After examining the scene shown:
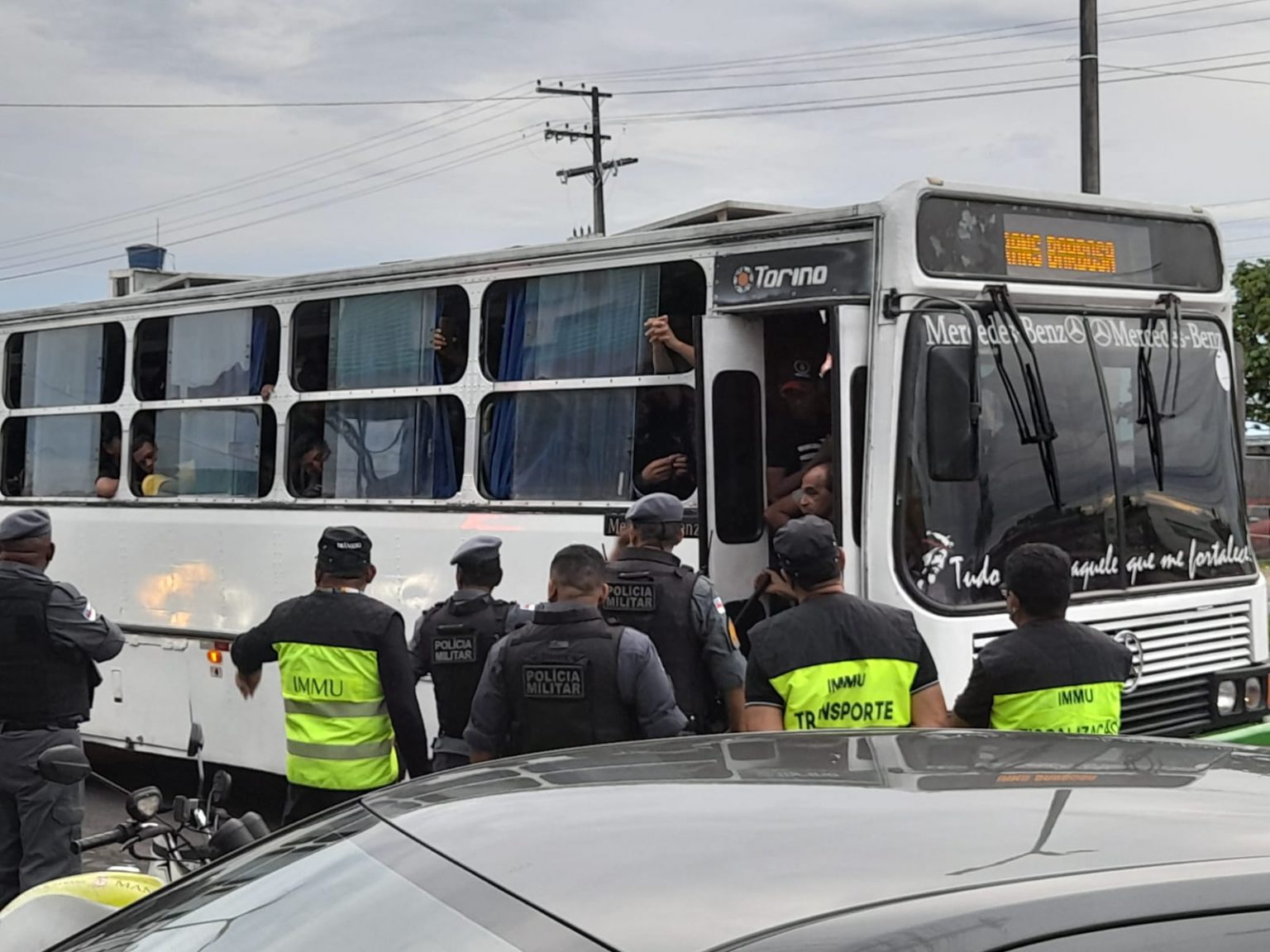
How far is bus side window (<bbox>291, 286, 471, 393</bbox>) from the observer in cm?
838

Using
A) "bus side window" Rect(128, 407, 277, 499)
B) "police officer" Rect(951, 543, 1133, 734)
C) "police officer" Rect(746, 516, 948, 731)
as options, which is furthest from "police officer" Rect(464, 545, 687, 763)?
"bus side window" Rect(128, 407, 277, 499)

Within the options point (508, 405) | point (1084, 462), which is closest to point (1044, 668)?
point (1084, 462)

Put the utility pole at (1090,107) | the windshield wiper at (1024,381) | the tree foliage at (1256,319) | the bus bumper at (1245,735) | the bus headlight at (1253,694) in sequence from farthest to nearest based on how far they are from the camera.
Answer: the tree foliage at (1256,319)
the utility pole at (1090,107)
the bus headlight at (1253,694)
the bus bumper at (1245,735)
the windshield wiper at (1024,381)

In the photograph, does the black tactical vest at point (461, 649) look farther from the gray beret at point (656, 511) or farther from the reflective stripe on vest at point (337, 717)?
the gray beret at point (656, 511)

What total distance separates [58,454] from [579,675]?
21.5ft

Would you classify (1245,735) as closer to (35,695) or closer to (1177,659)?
(1177,659)

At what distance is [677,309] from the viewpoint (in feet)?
24.2

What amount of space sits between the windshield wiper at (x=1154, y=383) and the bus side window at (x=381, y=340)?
10.6 feet

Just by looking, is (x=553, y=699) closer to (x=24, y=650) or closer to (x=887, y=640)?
(x=887, y=640)

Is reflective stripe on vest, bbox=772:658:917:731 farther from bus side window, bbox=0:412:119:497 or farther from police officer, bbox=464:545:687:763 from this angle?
bus side window, bbox=0:412:119:497

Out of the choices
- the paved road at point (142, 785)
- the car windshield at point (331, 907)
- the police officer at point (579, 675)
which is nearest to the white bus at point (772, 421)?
the paved road at point (142, 785)

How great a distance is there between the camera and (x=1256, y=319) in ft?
89.9

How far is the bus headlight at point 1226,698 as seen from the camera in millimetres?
7248

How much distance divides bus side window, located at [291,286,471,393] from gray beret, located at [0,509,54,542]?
2368mm
